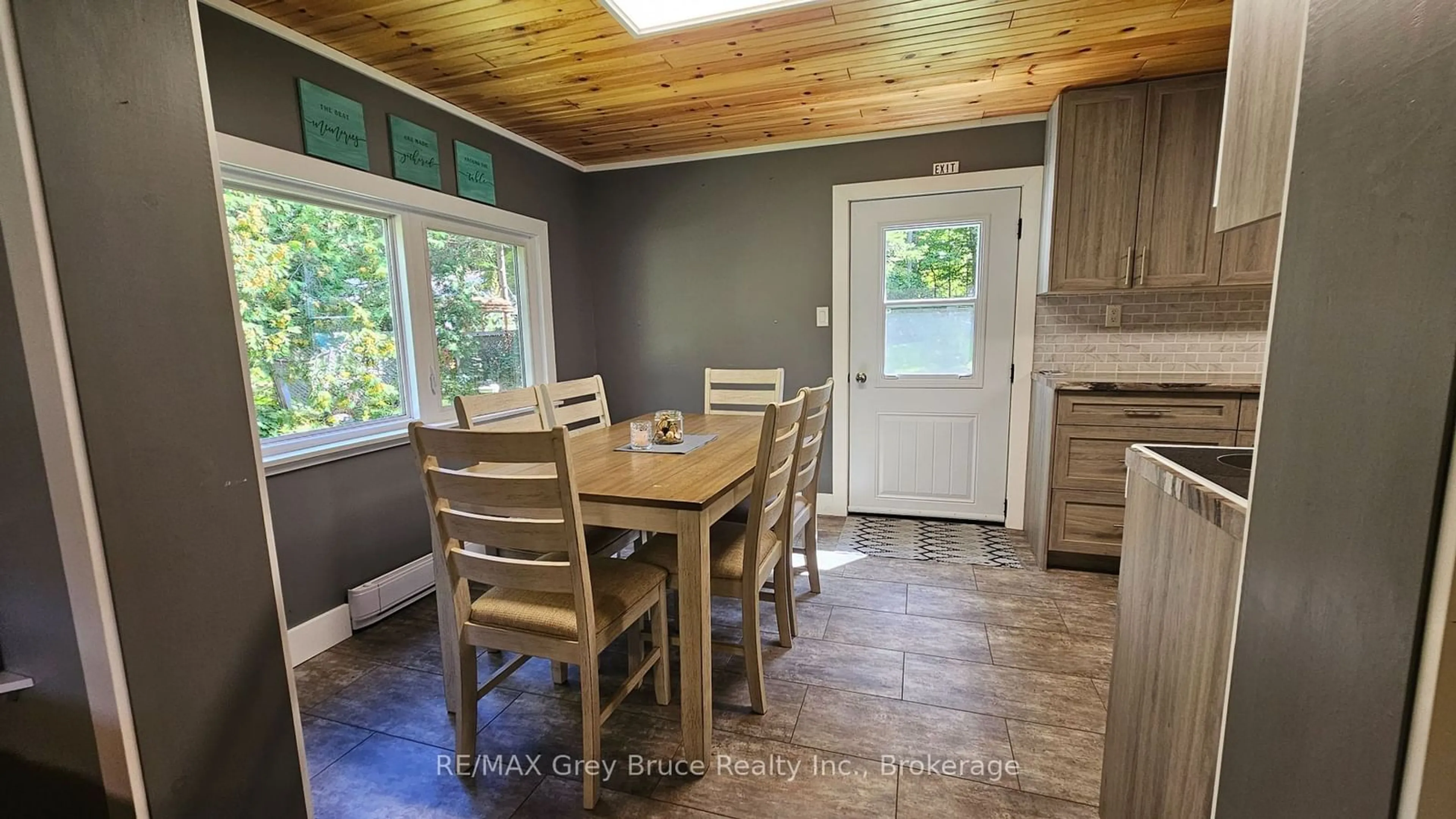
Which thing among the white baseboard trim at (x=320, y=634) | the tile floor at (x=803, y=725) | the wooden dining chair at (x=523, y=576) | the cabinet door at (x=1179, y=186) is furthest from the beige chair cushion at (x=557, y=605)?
the cabinet door at (x=1179, y=186)

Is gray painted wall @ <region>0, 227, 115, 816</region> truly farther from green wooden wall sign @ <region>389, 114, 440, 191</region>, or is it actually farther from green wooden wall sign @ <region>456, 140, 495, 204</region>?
green wooden wall sign @ <region>456, 140, 495, 204</region>

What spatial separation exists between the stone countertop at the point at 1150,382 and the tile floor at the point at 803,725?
3.11 feet

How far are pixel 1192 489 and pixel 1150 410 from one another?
201 cm

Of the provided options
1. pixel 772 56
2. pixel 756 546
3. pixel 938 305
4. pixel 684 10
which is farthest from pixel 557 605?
pixel 938 305

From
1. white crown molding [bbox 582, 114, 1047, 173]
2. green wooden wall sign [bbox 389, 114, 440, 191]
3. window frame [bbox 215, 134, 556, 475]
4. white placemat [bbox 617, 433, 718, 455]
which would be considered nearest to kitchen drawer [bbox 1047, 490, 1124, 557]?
white placemat [bbox 617, 433, 718, 455]

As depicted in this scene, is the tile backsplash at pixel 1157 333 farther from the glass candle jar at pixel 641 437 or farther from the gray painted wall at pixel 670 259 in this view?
the glass candle jar at pixel 641 437

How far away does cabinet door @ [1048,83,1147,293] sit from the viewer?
266cm

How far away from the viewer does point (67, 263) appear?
73 centimetres

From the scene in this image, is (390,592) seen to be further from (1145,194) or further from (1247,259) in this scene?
(1247,259)

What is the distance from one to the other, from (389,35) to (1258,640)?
112 inches

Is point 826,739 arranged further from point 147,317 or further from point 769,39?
point 769,39

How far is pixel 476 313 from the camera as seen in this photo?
3.08m

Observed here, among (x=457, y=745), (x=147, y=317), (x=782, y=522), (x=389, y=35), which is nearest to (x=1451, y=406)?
(x=147, y=317)

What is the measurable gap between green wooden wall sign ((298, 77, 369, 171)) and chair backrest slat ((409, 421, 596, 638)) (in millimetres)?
1548
